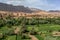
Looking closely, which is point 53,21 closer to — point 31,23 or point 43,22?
point 43,22

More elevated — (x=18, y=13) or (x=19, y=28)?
(x=19, y=28)

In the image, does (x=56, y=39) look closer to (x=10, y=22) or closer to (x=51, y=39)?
(x=51, y=39)

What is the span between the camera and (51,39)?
77.8ft

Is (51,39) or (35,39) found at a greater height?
(51,39)

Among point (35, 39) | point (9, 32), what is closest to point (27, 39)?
point (35, 39)

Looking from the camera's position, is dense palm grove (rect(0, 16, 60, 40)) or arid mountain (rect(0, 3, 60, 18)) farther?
arid mountain (rect(0, 3, 60, 18))

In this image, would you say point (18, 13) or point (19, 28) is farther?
point (18, 13)

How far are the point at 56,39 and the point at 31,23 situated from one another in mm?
48803

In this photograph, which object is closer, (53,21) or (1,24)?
(1,24)

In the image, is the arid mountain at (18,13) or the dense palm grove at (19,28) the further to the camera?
the arid mountain at (18,13)

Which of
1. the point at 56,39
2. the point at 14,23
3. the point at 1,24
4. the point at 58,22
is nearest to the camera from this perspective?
the point at 56,39

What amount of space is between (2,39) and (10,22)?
35.8 m

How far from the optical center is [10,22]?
2808 inches

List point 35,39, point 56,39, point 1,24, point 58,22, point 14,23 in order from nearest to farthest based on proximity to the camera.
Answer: point 56,39, point 35,39, point 1,24, point 14,23, point 58,22
